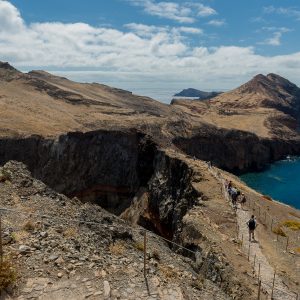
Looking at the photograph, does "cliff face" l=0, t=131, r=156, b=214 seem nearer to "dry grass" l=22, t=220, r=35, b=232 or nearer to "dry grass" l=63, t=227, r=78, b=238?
"dry grass" l=63, t=227, r=78, b=238

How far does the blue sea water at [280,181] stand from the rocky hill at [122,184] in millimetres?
7262

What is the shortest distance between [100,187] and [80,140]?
9952 mm

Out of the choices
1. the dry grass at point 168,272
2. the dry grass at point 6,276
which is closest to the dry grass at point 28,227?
the dry grass at point 6,276

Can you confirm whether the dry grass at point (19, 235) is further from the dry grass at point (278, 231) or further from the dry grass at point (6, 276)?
the dry grass at point (278, 231)

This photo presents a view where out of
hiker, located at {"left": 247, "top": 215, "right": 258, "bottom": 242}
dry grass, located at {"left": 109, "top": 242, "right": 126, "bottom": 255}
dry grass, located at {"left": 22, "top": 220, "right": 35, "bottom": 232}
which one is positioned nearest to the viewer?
dry grass, located at {"left": 22, "top": 220, "right": 35, "bottom": 232}

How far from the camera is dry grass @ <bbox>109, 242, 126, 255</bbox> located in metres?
19.7

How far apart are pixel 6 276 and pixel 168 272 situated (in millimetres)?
6859

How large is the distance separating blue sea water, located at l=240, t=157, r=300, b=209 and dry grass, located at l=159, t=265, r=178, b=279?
67.9m

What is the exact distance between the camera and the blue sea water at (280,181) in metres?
92.9

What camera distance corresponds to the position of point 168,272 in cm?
1859

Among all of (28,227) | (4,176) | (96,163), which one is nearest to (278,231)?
(4,176)

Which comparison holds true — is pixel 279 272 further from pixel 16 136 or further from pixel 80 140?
pixel 80 140

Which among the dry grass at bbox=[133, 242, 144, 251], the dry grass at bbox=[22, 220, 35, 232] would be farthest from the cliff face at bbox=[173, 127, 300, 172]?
the dry grass at bbox=[22, 220, 35, 232]

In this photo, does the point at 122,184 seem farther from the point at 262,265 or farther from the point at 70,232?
the point at 70,232
